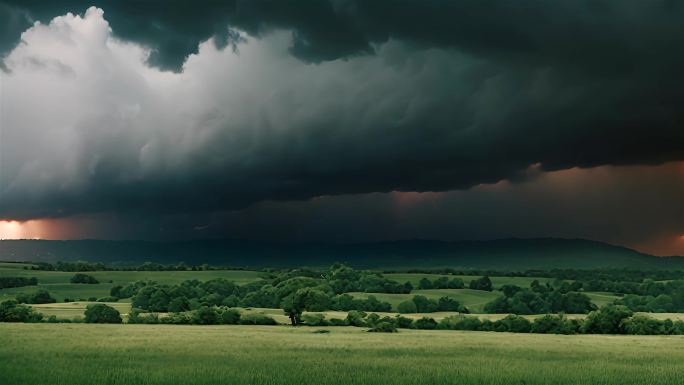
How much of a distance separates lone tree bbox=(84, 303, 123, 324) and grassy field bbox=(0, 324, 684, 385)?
36034mm

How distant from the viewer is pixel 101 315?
114875 millimetres

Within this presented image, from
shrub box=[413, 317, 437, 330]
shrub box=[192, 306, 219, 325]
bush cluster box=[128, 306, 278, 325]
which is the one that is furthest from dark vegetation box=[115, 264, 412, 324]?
shrub box=[413, 317, 437, 330]

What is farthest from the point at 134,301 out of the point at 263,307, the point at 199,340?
the point at 199,340

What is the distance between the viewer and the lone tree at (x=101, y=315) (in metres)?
114

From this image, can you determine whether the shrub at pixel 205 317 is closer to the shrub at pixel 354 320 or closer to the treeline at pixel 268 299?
the treeline at pixel 268 299

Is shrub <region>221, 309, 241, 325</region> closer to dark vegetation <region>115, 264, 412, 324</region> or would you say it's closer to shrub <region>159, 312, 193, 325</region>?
shrub <region>159, 312, 193, 325</region>

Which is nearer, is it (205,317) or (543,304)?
(205,317)

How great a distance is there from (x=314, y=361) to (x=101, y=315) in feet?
247

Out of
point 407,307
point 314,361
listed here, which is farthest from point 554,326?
point 407,307

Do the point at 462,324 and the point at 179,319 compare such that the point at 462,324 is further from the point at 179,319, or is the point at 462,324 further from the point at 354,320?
the point at 179,319

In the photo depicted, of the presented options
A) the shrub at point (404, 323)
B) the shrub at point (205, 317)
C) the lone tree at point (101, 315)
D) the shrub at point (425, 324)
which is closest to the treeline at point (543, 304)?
the shrub at point (425, 324)

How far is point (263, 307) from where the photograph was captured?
7032 inches

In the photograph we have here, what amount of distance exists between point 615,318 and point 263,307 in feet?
314

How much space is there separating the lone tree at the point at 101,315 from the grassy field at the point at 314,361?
3603 centimetres
